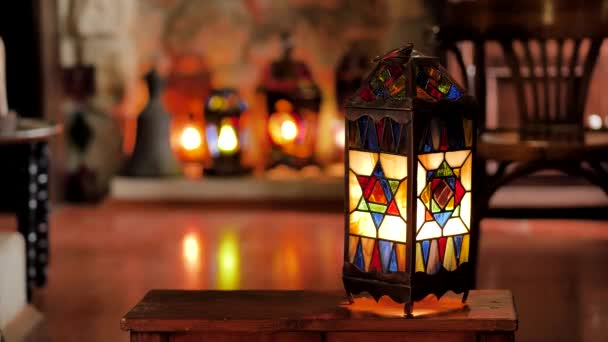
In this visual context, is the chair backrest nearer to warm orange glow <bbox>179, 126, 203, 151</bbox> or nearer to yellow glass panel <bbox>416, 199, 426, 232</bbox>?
yellow glass panel <bbox>416, 199, 426, 232</bbox>

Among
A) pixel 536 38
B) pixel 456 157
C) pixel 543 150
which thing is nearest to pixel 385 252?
pixel 456 157

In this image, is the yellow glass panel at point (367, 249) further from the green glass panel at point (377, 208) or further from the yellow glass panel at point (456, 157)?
the yellow glass panel at point (456, 157)

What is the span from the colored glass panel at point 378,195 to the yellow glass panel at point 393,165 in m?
0.03

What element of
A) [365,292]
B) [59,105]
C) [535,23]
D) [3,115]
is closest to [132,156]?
[59,105]

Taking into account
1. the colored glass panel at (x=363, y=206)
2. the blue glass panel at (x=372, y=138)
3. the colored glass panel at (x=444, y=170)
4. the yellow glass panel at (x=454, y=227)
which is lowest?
the yellow glass panel at (x=454, y=227)

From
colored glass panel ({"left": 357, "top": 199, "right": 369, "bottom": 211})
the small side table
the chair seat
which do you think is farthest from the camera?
the small side table

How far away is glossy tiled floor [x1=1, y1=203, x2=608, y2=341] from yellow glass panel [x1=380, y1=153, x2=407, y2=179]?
0.93m

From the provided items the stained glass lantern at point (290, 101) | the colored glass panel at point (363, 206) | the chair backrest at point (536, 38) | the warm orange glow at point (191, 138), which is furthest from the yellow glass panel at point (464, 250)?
the warm orange glow at point (191, 138)

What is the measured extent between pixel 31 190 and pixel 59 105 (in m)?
1.97

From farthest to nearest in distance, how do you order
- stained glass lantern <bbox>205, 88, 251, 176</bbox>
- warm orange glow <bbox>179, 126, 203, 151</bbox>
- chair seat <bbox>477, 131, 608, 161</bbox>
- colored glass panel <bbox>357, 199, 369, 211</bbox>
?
warm orange glow <bbox>179, 126, 203, 151</bbox>
stained glass lantern <bbox>205, 88, 251, 176</bbox>
chair seat <bbox>477, 131, 608, 161</bbox>
colored glass panel <bbox>357, 199, 369, 211</bbox>

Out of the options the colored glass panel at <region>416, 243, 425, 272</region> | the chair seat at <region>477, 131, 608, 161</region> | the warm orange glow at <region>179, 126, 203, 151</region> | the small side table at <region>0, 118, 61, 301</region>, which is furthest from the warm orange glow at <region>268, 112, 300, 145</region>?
the colored glass panel at <region>416, 243, 425, 272</region>

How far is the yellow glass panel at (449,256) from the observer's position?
2.06 metres

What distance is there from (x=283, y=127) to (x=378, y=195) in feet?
10.4

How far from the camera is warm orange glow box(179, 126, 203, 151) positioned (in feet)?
17.7
